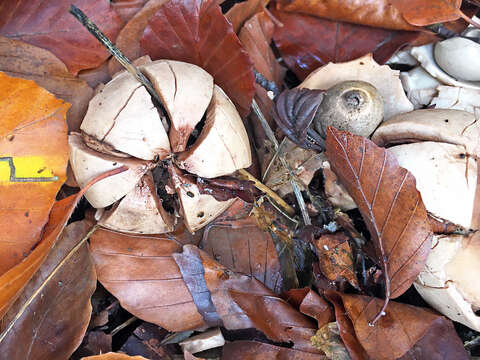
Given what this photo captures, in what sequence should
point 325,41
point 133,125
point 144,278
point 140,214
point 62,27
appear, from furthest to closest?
point 325,41, point 62,27, point 144,278, point 140,214, point 133,125

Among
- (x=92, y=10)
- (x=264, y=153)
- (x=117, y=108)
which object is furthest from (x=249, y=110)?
(x=92, y=10)

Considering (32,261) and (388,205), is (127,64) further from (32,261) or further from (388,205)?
(388,205)

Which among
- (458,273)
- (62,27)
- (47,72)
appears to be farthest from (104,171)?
(458,273)

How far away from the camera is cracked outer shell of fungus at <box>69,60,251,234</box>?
1310mm

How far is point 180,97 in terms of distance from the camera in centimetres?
133

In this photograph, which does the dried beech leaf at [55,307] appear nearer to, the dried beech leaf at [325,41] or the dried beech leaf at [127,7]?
the dried beech leaf at [127,7]

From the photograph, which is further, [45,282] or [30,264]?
[45,282]

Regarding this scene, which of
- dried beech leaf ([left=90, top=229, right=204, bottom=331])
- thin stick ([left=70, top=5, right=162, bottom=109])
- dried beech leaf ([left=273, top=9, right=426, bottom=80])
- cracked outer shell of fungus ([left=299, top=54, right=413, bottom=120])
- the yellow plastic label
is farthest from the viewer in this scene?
dried beech leaf ([left=273, top=9, right=426, bottom=80])

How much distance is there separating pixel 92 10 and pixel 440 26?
3.72ft

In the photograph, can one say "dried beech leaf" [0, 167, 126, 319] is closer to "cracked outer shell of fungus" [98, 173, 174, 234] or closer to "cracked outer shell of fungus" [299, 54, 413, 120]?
"cracked outer shell of fungus" [98, 173, 174, 234]

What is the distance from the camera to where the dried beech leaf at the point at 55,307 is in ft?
4.70

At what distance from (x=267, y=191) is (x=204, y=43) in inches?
19.3

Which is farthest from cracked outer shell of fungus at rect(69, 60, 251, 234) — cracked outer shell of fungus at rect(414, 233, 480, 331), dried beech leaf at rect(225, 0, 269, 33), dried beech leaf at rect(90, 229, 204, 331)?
cracked outer shell of fungus at rect(414, 233, 480, 331)

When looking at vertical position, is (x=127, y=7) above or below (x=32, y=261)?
above
